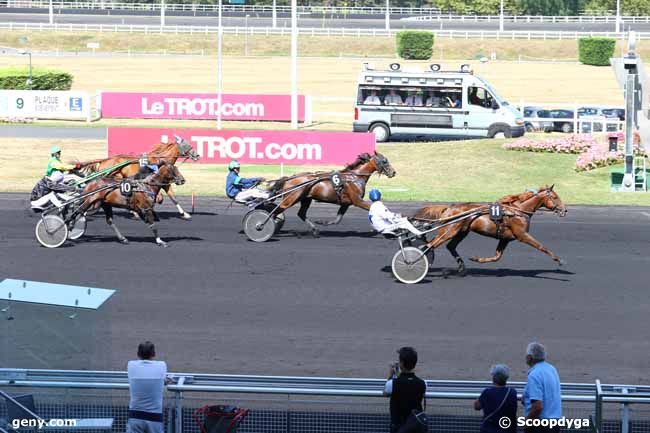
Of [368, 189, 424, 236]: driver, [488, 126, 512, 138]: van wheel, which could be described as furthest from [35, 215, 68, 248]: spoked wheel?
[488, 126, 512, 138]: van wheel

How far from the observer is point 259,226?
67.8 ft

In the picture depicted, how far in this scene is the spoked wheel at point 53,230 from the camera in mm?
19859

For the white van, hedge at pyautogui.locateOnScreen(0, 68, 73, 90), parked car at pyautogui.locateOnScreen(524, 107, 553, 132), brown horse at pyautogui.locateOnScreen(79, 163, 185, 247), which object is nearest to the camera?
brown horse at pyautogui.locateOnScreen(79, 163, 185, 247)

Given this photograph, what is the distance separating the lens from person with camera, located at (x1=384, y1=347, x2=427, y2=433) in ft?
26.3

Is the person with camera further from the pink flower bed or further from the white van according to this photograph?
the white van

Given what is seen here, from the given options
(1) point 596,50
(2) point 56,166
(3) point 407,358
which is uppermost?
(1) point 596,50

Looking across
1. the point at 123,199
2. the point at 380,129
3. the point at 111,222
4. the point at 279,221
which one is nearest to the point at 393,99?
the point at 380,129

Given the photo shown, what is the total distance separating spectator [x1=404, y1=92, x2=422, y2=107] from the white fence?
A: 45.7 meters

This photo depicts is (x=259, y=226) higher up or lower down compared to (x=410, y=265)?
higher up

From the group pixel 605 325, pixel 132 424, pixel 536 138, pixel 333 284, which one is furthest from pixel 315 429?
pixel 536 138

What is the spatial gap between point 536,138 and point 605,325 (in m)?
23.3

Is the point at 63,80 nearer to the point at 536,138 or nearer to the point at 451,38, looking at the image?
the point at 536,138

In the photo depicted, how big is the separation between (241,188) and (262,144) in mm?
7781

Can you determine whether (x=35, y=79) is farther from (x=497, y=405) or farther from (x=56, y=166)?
(x=497, y=405)
